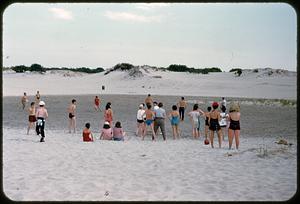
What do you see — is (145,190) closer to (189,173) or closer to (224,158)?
(189,173)

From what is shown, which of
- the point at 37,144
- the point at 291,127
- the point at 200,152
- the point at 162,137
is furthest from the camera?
the point at 291,127

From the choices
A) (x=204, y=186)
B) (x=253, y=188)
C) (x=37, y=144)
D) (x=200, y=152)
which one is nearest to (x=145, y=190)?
(x=204, y=186)

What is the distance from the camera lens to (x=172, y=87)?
67125mm

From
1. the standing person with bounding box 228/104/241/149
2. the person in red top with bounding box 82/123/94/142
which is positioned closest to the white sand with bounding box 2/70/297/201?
the person in red top with bounding box 82/123/94/142

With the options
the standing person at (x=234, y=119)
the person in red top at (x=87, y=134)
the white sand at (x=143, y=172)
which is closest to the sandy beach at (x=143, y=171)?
the white sand at (x=143, y=172)

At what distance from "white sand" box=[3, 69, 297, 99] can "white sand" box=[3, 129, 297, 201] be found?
45816 mm

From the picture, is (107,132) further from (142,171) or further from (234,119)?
(142,171)

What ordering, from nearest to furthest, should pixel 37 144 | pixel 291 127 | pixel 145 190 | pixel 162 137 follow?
pixel 145 190, pixel 37 144, pixel 162 137, pixel 291 127

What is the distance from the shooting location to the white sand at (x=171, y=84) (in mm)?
60188

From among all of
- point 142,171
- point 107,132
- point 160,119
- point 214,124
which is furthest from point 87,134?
point 142,171

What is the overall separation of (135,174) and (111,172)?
1.84 ft

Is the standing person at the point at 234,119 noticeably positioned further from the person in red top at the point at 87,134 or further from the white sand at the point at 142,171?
the person in red top at the point at 87,134

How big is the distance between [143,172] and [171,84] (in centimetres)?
6149

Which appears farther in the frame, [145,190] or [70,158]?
[70,158]
